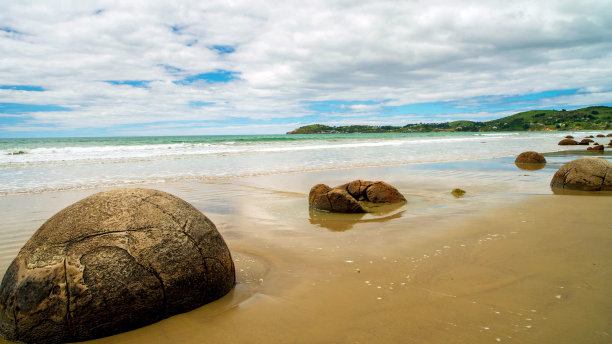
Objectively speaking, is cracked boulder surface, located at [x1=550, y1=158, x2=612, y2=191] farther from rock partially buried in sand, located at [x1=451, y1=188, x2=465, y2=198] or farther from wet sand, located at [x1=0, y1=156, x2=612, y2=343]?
rock partially buried in sand, located at [x1=451, y1=188, x2=465, y2=198]

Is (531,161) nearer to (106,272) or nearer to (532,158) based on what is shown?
(532,158)

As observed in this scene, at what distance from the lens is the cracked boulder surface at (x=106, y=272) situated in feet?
9.46

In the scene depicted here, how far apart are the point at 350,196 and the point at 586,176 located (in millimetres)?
6982

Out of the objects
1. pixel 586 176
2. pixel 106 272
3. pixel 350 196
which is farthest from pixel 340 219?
pixel 586 176

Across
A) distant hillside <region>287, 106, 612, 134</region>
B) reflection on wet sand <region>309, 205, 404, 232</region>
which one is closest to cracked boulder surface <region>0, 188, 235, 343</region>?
reflection on wet sand <region>309, 205, 404, 232</region>

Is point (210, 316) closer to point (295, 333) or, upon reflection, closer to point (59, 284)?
point (295, 333)

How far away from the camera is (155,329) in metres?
3.10

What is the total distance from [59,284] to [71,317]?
0.29 m

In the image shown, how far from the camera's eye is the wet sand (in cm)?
301

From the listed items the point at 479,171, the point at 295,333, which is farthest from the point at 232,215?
the point at 479,171

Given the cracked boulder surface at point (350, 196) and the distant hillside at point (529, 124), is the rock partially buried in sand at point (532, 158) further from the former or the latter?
the distant hillside at point (529, 124)

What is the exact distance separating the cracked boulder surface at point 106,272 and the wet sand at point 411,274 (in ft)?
0.82

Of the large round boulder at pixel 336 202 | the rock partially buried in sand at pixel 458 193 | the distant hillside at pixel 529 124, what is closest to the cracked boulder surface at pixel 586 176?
the rock partially buried in sand at pixel 458 193

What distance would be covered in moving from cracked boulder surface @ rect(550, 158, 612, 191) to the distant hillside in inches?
3971
